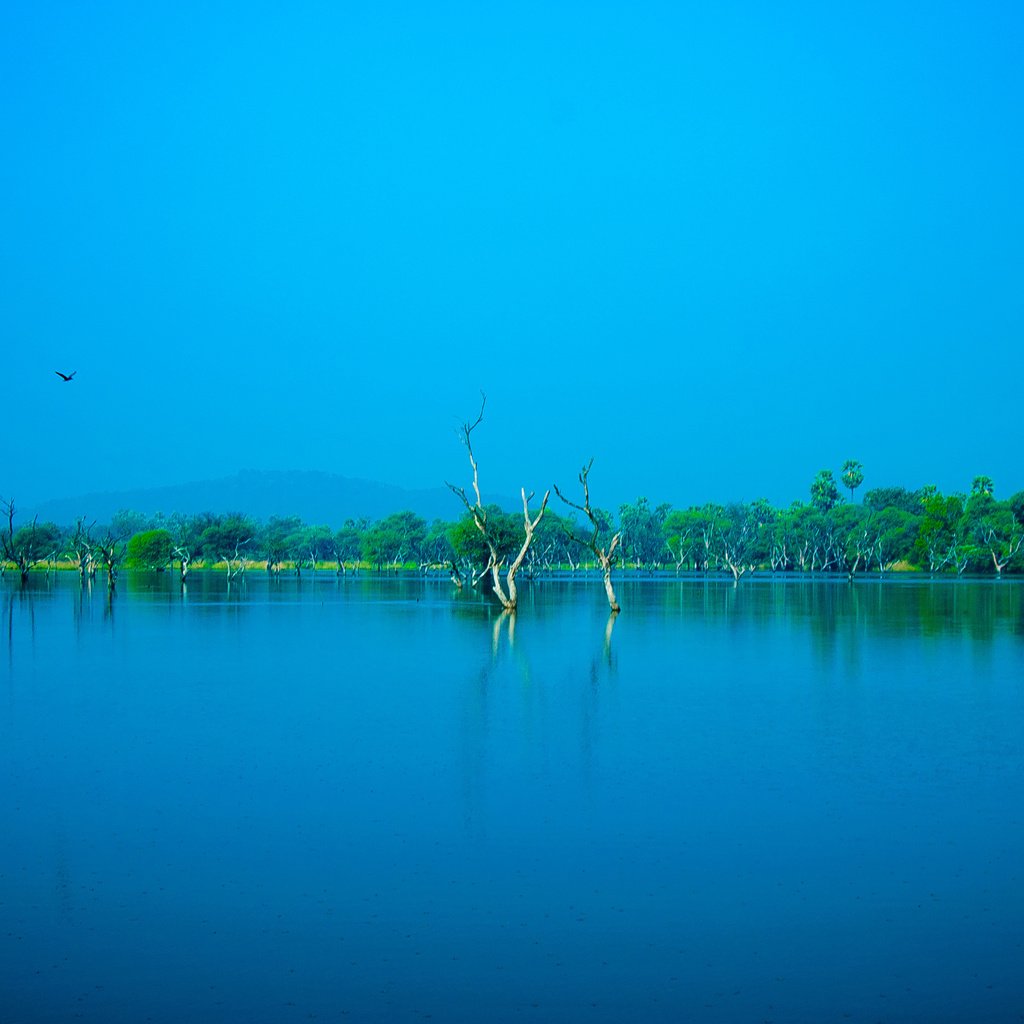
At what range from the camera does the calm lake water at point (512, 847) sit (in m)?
7.79

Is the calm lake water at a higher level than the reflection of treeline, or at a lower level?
lower

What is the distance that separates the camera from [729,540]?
454 feet

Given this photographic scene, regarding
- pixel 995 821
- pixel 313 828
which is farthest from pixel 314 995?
pixel 995 821

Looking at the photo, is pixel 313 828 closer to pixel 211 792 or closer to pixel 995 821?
pixel 211 792

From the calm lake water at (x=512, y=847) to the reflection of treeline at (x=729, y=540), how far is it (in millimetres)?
70168

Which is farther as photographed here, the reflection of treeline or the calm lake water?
the reflection of treeline

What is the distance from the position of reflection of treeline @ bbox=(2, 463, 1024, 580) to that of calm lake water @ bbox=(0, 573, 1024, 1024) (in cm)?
7017

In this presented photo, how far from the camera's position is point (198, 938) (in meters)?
8.66

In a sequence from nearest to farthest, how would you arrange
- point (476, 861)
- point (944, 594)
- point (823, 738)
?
point (476, 861) → point (823, 738) → point (944, 594)

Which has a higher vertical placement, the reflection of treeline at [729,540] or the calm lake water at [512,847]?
the reflection of treeline at [729,540]

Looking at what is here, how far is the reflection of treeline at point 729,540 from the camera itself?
119 metres

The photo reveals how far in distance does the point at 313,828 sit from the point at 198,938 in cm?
326

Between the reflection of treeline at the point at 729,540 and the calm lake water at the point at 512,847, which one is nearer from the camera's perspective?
the calm lake water at the point at 512,847

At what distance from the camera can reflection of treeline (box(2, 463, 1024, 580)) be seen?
11925cm
